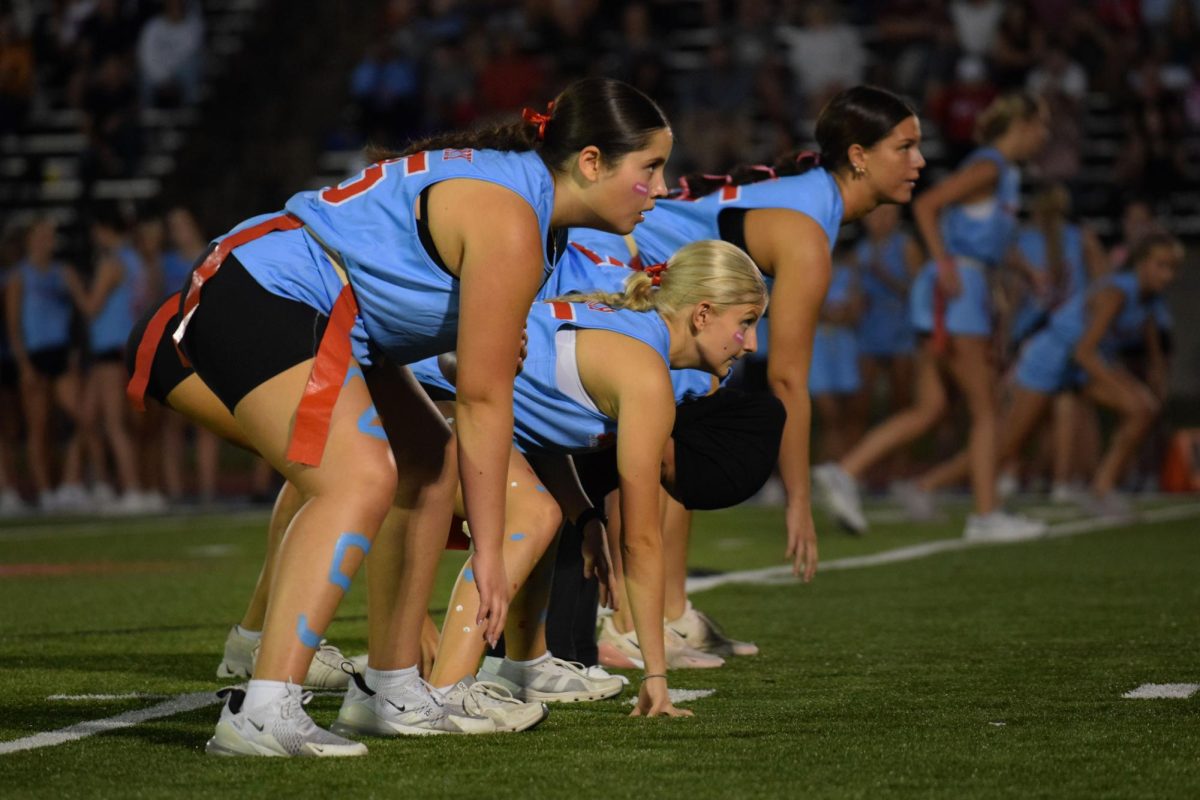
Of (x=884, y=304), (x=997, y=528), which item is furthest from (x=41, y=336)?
(x=997, y=528)

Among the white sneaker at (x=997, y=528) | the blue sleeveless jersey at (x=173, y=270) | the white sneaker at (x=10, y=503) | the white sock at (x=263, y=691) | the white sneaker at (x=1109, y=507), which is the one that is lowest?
the white sneaker at (x=10, y=503)

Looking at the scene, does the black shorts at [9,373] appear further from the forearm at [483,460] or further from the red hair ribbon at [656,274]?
the forearm at [483,460]

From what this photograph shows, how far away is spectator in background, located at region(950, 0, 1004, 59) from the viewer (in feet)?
56.7

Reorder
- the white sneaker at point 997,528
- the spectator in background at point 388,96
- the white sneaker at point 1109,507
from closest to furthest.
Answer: the white sneaker at point 997,528 → the white sneaker at point 1109,507 → the spectator in background at point 388,96

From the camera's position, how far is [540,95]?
1841 centimetres

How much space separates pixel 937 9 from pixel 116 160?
26.8ft

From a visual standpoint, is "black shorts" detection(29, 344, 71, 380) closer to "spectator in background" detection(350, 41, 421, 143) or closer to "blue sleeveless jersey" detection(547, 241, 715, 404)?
"spectator in background" detection(350, 41, 421, 143)

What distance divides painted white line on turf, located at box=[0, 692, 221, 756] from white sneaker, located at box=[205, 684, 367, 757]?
453 millimetres

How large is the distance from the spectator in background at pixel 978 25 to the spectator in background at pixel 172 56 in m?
7.73

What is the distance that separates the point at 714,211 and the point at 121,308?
889 centimetres

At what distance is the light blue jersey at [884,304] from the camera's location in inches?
558

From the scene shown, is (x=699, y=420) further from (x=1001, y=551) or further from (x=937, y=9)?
(x=937, y=9)

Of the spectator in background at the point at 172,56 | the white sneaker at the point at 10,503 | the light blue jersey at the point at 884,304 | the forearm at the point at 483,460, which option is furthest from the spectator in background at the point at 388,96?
the forearm at the point at 483,460

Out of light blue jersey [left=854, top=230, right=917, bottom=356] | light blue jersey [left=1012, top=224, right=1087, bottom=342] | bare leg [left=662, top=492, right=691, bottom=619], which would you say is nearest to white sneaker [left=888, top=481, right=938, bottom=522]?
light blue jersey [left=1012, top=224, right=1087, bottom=342]
